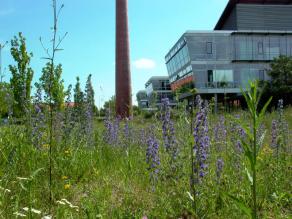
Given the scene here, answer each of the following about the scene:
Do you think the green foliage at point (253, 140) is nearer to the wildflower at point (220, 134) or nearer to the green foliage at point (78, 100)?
the wildflower at point (220, 134)

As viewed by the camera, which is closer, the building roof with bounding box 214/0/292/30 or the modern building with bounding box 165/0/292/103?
the modern building with bounding box 165/0/292/103

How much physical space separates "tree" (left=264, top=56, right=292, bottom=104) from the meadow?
32459 millimetres

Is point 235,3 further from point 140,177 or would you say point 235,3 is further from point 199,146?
point 199,146

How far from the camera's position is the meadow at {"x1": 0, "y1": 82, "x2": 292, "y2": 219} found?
290cm

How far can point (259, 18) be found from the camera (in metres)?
54.2

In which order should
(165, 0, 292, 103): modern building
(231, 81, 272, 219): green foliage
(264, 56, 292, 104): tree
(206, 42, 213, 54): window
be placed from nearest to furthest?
(231, 81, 272, 219): green foliage → (264, 56, 292, 104): tree → (165, 0, 292, 103): modern building → (206, 42, 213, 54): window

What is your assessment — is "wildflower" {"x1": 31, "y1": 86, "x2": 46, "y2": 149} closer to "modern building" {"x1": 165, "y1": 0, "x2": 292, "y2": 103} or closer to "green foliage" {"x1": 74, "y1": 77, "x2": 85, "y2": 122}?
"green foliage" {"x1": 74, "y1": 77, "x2": 85, "y2": 122}

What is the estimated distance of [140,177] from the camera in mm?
4363

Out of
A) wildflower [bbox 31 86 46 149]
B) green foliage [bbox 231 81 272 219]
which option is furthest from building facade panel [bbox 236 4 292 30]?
green foliage [bbox 231 81 272 219]

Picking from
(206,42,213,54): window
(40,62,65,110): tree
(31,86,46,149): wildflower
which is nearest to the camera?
Answer: (40,62,65,110): tree

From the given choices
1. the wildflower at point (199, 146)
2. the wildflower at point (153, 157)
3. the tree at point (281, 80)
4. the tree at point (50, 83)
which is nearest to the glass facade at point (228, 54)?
the tree at point (281, 80)

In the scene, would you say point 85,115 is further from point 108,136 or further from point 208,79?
point 208,79

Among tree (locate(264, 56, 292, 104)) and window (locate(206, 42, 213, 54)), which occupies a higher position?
window (locate(206, 42, 213, 54))

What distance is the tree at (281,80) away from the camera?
35.6 m
